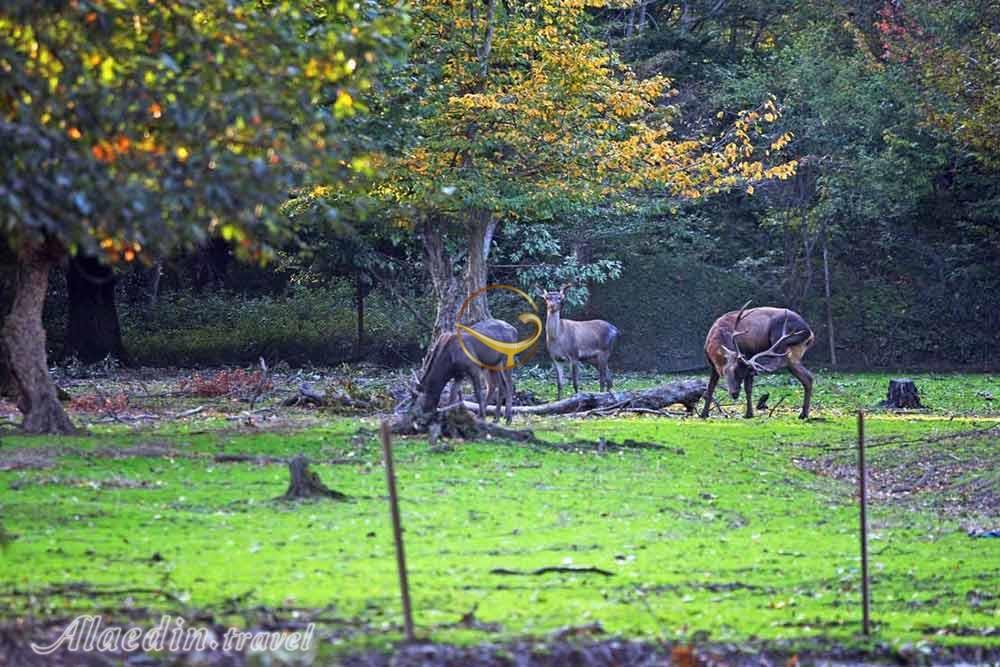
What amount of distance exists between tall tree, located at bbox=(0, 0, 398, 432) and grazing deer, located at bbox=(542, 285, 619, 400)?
19.2 meters

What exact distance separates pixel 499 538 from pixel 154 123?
5.45 meters

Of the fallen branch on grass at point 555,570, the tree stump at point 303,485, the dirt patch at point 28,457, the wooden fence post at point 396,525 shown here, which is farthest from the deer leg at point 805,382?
the wooden fence post at point 396,525

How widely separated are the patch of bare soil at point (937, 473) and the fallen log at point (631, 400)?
4.99 meters

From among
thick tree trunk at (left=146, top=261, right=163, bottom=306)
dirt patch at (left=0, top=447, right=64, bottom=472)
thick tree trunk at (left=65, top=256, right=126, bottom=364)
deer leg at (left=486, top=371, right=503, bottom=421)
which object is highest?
thick tree trunk at (left=146, top=261, right=163, bottom=306)

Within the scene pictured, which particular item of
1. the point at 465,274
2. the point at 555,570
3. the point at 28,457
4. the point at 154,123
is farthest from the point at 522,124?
the point at 154,123

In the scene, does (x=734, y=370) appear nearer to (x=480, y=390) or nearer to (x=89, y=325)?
(x=480, y=390)

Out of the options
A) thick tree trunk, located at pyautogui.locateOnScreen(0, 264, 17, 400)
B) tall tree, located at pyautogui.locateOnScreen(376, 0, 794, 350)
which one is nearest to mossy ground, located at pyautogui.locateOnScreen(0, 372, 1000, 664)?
thick tree trunk, located at pyautogui.locateOnScreen(0, 264, 17, 400)

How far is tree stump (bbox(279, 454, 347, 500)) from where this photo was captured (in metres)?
14.7

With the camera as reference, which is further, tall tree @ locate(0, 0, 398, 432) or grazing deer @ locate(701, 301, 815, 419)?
grazing deer @ locate(701, 301, 815, 419)

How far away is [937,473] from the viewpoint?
1873 centimetres

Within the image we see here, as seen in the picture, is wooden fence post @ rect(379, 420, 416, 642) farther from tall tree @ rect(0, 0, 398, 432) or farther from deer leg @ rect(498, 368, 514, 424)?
deer leg @ rect(498, 368, 514, 424)

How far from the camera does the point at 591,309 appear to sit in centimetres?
3856

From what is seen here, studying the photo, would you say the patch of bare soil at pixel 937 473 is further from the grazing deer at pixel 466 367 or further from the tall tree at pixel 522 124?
the tall tree at pixel 522 124

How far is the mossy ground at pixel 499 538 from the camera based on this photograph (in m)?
10.3
